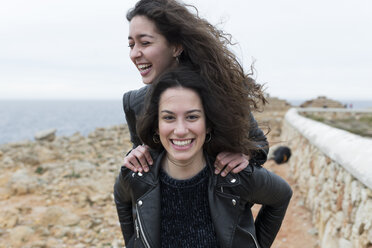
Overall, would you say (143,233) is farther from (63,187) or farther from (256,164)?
(63,187)

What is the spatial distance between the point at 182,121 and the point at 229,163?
1.25 feet

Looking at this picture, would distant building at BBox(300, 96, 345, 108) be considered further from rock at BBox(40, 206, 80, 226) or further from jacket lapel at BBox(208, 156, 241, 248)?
jacket lapel at BBox(208, 156, 241, 248)

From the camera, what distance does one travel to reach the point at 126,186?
215 cm

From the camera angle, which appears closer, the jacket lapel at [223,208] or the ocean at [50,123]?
the jacket lapel at [223,208]

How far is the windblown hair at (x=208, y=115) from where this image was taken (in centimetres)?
190

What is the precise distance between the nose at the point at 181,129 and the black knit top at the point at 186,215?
0.34 meters

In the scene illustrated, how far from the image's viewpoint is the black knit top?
1.97 m

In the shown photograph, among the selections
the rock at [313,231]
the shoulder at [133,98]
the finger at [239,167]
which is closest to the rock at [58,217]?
the rock at [313,231]

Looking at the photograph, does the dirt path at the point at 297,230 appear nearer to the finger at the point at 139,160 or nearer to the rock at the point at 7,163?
the finger at the point at 139,160

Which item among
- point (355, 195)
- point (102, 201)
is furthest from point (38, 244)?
point (355, 195)

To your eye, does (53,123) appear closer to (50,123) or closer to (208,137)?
(50,123)

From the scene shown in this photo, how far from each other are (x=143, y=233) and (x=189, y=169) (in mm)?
463

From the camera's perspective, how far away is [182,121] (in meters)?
1.87

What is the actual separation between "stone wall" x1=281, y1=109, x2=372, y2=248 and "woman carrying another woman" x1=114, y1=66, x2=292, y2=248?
1.24 metres
